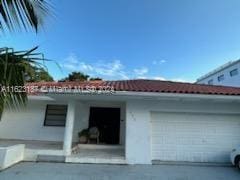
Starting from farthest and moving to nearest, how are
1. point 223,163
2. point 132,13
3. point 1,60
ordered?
point 132,13, point 223,163, point 1,60

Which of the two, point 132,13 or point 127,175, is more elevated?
point 132,13

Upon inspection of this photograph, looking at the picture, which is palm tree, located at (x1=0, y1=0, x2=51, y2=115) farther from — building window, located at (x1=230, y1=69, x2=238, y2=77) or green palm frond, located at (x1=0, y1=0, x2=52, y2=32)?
building window, located at (x1=230, y1=69, x2=238, y2=77)

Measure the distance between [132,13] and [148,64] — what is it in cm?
908

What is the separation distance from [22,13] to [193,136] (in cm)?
840

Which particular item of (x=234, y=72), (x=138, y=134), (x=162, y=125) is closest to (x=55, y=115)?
(x=138, y=134)

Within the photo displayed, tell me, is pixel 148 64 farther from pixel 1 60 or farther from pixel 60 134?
pixel 1 60

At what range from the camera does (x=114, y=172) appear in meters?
6.95

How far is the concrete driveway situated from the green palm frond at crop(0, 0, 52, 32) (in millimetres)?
5077

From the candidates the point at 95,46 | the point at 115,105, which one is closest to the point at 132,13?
the point at 95,46

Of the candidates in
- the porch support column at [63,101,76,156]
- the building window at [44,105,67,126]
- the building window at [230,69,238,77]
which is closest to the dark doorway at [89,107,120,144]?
the building window at [44,105,67,126]

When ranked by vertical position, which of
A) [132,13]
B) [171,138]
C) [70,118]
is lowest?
[171,138]

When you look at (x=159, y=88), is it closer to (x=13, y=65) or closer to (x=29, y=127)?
(x=13, y=65)

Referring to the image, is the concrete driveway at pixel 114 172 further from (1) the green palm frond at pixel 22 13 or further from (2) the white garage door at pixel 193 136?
(1) the green palm frond at pixel 22 13

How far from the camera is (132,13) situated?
12.4 m
